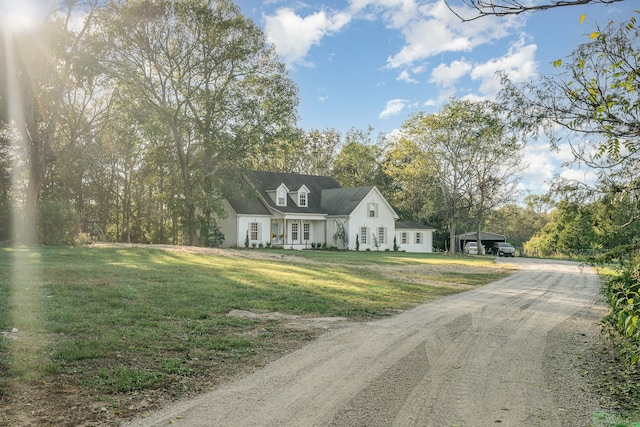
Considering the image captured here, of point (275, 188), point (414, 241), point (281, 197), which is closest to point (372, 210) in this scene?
point (414, 241)

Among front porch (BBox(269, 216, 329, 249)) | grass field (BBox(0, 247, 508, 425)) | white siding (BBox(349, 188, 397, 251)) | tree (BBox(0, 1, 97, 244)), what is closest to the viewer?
grass field (BBox(0, 247, 508, 425))

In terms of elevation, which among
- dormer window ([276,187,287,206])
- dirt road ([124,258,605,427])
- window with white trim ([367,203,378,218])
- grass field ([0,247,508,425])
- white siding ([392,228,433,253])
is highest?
dormer window ([276,187,287,206])

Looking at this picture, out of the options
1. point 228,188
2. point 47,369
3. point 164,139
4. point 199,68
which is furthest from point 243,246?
point 47,369

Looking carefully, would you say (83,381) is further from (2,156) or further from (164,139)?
(2,156)

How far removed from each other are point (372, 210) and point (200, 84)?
18.6 metres

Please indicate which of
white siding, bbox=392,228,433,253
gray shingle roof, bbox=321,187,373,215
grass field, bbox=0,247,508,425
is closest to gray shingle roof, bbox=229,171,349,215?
gray shingle roof, bbox=321,187,373,215

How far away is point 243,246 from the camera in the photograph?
121 ft

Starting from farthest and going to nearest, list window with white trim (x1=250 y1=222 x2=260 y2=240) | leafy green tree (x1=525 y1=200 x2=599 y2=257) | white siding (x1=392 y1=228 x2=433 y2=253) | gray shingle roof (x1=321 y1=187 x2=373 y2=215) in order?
white siding (x1=392 y1=228 x2=433 y2=253)
gray shingle roof (x1=321 y1=187 x2=373 y2=215)
window with white trim (x1=250 y1=222 x2=260 y2=240)
leafy green tree (x1=525 y1=200 x2=599 y2=257)

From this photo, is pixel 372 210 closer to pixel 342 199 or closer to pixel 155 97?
pixel 342 199

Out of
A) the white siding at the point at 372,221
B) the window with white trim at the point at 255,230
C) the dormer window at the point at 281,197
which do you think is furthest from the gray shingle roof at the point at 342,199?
the window with white trim at the point at 255,230

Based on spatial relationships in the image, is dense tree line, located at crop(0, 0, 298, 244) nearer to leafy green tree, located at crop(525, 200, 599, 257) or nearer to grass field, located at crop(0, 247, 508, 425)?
grass field, located at crop(0, 247, 508, 425)

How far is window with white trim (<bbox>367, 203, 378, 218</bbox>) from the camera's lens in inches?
1703

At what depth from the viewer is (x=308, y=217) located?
40844 millimetres

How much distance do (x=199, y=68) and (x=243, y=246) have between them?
42.5 feet
